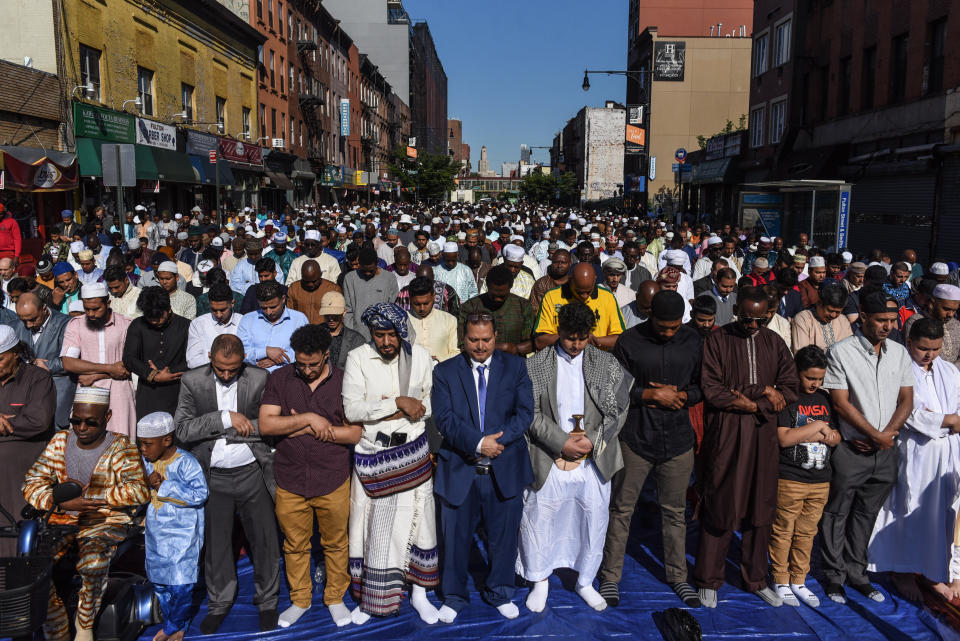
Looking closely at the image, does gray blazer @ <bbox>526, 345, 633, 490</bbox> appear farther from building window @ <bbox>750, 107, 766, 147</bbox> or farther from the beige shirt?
building window @ <bbox>750, 107, 766, 147</bbox>

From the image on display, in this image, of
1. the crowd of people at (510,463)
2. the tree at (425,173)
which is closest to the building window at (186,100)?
the crowd of people at (510,463)

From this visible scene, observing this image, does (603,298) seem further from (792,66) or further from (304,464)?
(792,66)

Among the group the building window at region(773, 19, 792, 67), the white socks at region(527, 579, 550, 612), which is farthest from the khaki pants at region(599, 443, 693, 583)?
the building window at region(773, 19, 792, 67)

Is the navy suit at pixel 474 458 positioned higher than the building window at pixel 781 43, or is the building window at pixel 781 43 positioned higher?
the building window at pixel 781 43

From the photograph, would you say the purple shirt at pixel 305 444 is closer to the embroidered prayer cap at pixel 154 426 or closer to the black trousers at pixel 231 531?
the black trousers at pixel 231 531

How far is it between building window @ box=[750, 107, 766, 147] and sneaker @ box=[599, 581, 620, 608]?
3176cm

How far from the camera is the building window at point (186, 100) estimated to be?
91.9 feet

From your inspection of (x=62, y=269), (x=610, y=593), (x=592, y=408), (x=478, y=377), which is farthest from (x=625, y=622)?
(x=62, y=269)

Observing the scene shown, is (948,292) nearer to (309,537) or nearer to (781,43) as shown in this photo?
(309,537)

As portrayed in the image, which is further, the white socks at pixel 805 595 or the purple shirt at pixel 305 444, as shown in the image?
the white socks at pixel 805 595

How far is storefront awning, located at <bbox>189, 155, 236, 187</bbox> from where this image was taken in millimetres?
27469

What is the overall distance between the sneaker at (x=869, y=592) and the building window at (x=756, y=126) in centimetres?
3109

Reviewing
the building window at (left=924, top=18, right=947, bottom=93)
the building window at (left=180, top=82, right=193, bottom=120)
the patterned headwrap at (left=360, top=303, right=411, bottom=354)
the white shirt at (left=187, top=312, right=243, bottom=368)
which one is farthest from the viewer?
Result: the building window at (left=180, top=82, right=193, bottom=120)

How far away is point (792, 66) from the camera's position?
2883 cm
